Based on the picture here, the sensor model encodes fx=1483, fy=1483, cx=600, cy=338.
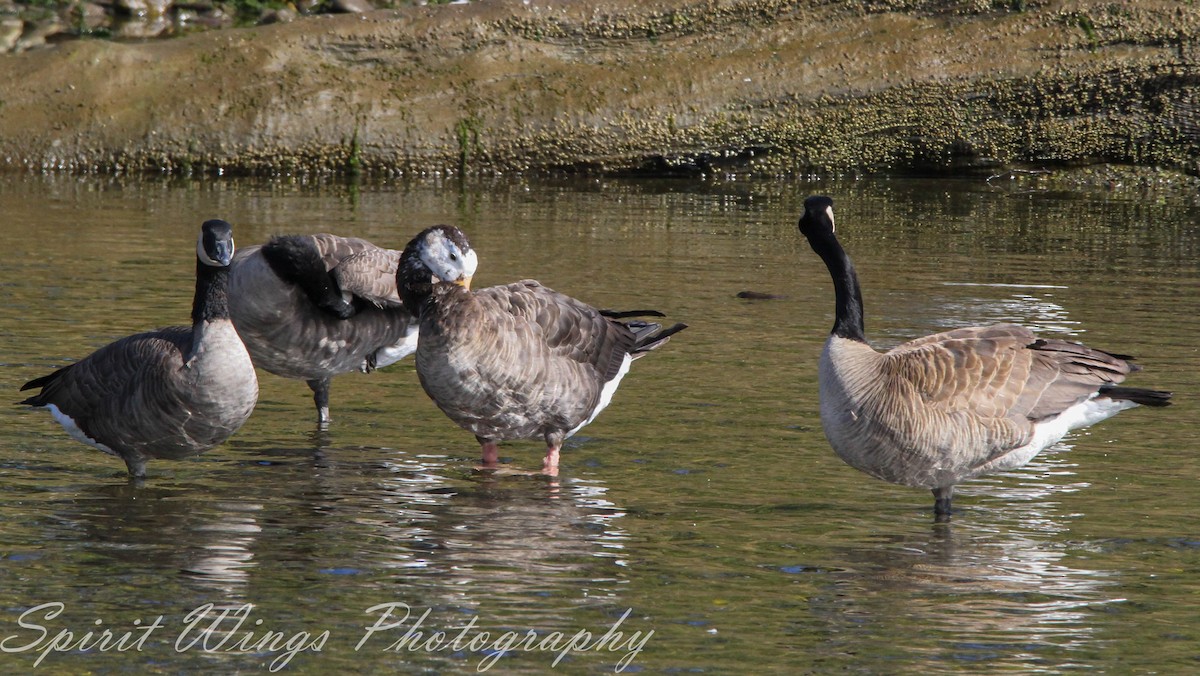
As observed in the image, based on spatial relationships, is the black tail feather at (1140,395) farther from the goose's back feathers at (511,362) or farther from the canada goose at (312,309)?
the canada goose at (312,309)

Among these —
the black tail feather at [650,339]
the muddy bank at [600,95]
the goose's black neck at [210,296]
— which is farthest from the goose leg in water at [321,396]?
the muddy bank at [600,95]

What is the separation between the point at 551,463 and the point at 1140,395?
3458 millimetres

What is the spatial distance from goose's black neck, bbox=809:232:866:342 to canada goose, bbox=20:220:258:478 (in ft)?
10.9

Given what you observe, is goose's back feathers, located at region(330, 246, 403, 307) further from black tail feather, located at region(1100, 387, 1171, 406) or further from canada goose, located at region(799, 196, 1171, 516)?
black tail feather, located at region(1100, 387, 1171, 406)

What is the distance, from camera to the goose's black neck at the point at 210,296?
8.34m

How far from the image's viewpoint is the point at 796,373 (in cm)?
1115

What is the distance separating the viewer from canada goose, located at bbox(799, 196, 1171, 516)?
7.77 meters

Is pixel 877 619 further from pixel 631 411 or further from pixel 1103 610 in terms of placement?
pixel 631 411

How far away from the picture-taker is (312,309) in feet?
33.6

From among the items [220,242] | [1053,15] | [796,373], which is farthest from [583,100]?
[220,242]

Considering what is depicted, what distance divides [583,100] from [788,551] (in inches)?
593

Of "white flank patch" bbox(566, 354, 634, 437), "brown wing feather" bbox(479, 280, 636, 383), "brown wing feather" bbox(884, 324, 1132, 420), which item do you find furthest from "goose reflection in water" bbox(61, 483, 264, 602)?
"brown wing feather" bbox(884, 324, 1132, 420)

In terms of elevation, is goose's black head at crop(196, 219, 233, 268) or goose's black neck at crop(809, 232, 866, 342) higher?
goose's black head at crop(196, 219, 233, 268)

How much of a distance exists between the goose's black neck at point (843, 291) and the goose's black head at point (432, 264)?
2.10m
